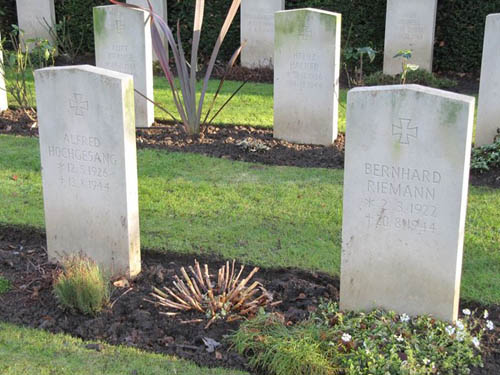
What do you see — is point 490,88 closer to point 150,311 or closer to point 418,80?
point 418,80

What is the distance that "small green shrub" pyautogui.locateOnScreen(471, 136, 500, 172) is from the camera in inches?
270

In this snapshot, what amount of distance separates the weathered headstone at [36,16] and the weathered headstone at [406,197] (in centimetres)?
1020

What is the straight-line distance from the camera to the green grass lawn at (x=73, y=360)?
3592 mm

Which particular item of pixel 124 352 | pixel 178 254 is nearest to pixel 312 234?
pixel 178 254

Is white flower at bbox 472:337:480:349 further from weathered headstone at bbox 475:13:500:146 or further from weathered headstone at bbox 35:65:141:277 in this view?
weathered headstone at bbox 475:13:500:146

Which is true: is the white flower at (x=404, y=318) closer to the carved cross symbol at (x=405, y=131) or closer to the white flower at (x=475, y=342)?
the white flower at (x=475, y=342)

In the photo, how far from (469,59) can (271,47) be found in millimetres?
3406

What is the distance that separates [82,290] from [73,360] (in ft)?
1.73

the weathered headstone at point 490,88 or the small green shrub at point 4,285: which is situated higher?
the weathered headstone at point 490,88

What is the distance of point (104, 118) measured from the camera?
4445 mm

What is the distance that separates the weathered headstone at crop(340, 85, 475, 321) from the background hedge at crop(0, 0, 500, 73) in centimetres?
808

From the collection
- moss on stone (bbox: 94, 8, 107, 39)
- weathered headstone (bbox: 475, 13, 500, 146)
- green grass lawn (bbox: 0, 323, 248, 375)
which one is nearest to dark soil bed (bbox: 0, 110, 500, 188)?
weathered headstone (bbox: 475, 13, 500, 146)

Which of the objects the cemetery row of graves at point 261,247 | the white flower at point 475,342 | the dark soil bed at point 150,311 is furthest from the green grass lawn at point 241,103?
the white flower at point 475,342

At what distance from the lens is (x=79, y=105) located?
4.54 meters
